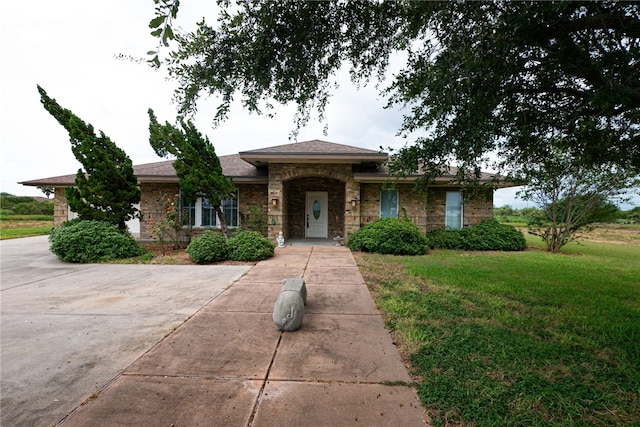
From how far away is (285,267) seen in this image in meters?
7.64

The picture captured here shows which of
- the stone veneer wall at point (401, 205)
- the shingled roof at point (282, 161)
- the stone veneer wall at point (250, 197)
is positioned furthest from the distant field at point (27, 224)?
the stone veneer wall at point (401, 205)

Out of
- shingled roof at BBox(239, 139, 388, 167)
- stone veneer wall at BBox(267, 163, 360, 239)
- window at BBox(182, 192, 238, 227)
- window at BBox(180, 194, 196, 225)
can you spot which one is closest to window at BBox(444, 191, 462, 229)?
shingled roof at BBox(239, 139, 388, 167)

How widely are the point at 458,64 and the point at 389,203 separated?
9.04 m

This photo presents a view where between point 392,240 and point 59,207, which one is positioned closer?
point 392,240

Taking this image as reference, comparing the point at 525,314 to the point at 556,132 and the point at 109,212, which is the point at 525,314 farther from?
the point at 109,212

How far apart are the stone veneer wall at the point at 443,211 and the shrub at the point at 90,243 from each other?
11271 mm

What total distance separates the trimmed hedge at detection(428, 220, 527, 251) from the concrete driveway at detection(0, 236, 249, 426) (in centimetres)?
830

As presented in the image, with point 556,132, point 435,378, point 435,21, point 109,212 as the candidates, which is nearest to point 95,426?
point 435,378

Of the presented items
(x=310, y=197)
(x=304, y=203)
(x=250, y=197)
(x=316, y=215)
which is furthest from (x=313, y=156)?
(x=316, y=215)

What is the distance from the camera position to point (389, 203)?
12.1 metres

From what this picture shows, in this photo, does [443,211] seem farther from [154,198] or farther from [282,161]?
[154,198]

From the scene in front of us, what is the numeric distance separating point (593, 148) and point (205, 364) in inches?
229

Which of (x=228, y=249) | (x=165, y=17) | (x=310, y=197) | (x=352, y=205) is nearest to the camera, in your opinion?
(x=165, y=17)

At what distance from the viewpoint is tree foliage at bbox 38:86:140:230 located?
9000 mm
